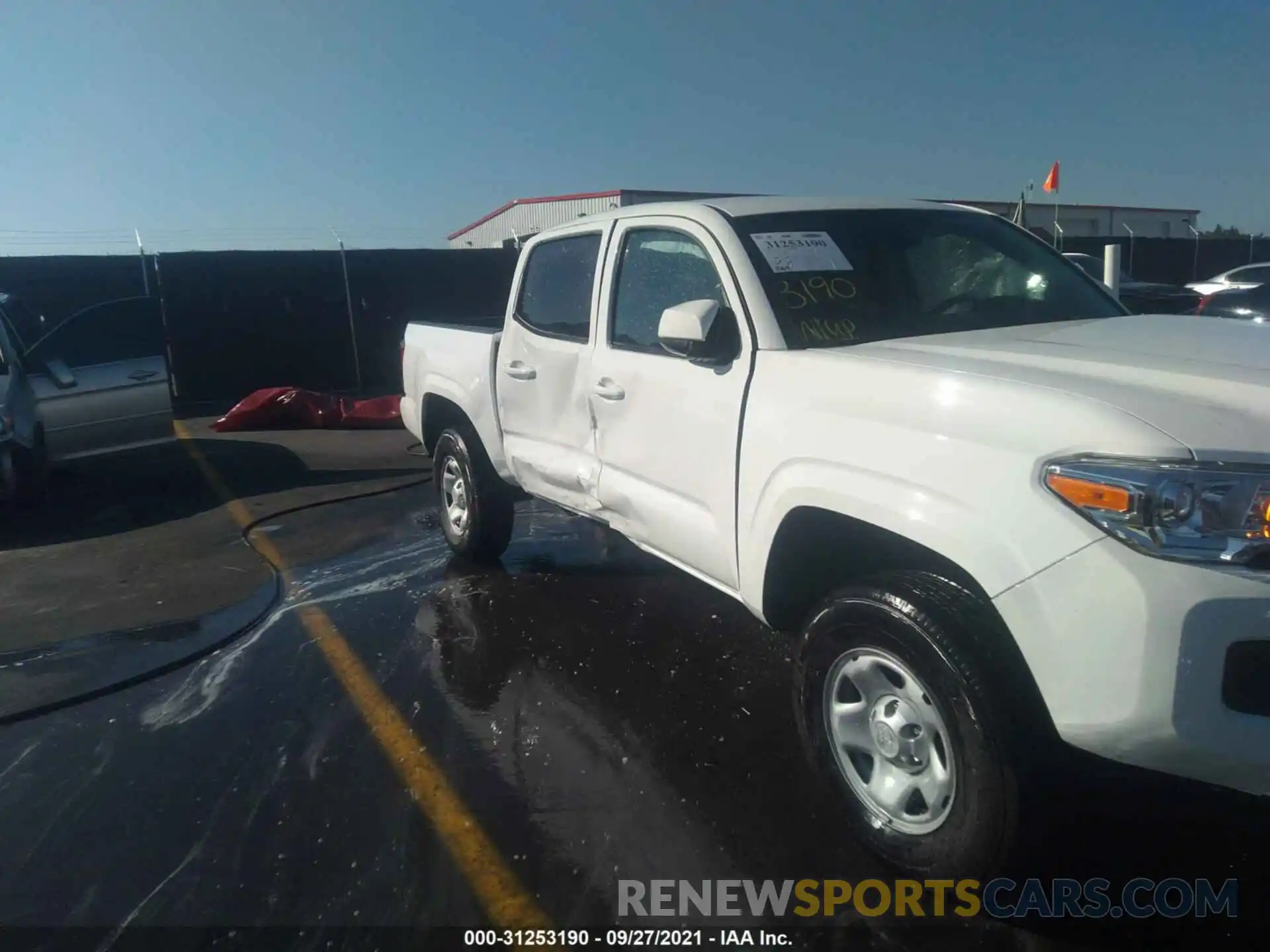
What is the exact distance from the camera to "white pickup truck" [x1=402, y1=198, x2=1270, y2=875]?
2211 millimetres

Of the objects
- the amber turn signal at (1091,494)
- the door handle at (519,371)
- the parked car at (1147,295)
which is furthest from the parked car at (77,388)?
the amber turn signal at (1091,494)

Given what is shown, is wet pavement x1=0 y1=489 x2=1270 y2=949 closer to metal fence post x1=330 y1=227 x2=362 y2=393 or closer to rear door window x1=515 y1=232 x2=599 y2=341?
rear door window x1=515 y1=232 x2=599 y2=341

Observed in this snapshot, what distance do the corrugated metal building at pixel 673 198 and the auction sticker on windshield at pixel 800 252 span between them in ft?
60.2

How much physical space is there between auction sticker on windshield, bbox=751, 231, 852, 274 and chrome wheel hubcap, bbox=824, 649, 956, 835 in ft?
4.84

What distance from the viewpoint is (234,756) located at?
3928 mm

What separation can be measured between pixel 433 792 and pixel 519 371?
7.20ft

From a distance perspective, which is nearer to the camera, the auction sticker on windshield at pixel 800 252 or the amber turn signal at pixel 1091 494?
the amber turn signal at pixel 1091 494

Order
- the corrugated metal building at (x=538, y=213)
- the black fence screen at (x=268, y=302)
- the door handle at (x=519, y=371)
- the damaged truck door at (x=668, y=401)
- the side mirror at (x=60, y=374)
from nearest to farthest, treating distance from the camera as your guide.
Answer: the damaged truck door at (x=668, y=401)
the door handle at (x=519, y=371)
the side mirror at (x=60, y=374)
the black fence screen at (x=268, y=302)
the corrugated metal building at (x=538, y=213)

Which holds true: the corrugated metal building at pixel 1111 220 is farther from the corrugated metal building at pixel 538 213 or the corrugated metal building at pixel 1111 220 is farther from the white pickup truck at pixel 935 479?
the white pickup truck at pixel 935 479

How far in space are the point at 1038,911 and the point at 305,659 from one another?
11.0 feet

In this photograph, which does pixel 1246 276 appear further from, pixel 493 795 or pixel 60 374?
pixel 493 795

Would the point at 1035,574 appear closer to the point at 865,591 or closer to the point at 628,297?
the point at 865,591

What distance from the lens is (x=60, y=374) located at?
8453 mm

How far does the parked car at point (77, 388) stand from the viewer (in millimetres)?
7984
